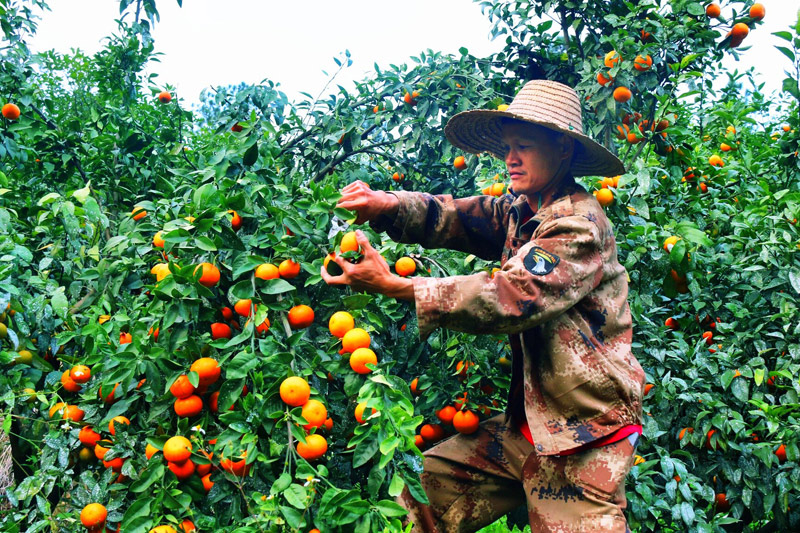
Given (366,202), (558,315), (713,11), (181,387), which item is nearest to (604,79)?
(713,11)

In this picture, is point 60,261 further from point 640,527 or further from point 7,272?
point 640,527

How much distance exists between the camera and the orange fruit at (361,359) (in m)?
1.71

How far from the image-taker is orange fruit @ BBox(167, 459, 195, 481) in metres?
1.76

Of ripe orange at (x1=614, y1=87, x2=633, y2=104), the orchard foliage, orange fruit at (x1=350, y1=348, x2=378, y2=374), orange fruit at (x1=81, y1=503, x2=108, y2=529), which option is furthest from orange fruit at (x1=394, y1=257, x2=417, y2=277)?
ripe orange at (x1=614, y1=87, x2=633, y2=104)

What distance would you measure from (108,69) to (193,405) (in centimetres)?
279

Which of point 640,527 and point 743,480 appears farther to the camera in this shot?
point 743,480

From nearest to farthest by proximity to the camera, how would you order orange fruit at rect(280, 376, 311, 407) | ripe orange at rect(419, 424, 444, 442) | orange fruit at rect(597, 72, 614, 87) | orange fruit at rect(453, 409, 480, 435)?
orange fruit at rect(280, 376, 311, 407) < orange fruit at rect(453, 409, 480, 435) < ripe orange at rect(419, 424, 444, 442) < orange fruit at rect(597, 72, 614, 87)

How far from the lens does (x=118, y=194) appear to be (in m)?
3.21

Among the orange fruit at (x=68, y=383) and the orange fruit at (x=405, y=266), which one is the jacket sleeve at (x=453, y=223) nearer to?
the orange fruit at (x=405, y=266)

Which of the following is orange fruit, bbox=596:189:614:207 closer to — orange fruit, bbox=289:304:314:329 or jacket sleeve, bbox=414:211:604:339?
jacket sleeve, bbox=414:211:604:339

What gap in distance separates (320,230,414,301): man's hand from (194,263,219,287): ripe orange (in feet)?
1.05

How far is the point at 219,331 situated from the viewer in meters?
1.91

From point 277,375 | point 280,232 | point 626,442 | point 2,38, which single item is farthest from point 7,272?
point 2,38

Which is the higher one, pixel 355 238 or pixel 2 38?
pixel 2 38
